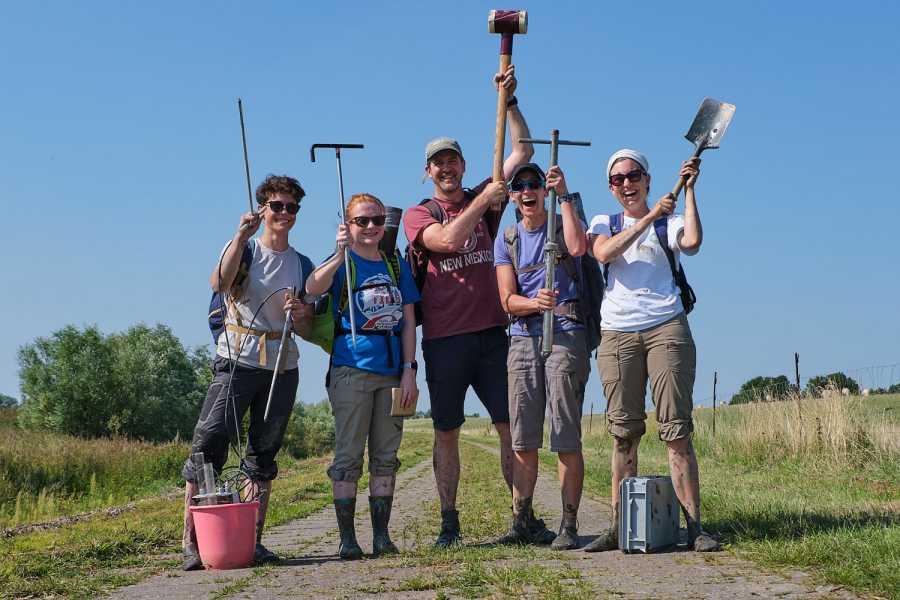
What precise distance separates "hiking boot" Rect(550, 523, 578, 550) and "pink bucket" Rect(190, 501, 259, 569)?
6.18 feet

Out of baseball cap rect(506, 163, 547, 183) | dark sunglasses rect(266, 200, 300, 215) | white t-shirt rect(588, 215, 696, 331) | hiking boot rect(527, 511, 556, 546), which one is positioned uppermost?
baseball cap rect(506, 163, 547, 183)

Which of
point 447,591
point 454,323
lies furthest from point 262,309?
point 447,591

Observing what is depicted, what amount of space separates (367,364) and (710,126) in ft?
8.70

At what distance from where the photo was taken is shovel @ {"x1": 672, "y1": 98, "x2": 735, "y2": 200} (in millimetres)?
6152

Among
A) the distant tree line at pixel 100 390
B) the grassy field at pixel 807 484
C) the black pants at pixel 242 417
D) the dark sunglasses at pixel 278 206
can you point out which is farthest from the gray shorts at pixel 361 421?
the distant tree line at pixel 100 390

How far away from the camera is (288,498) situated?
12.4m

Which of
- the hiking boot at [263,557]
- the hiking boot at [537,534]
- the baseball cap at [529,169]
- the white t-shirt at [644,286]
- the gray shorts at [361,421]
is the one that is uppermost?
the baseball cap at [529,169]

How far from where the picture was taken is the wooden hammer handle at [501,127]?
6566 millimetres

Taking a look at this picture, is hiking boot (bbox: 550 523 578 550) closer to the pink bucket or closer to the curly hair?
the pink bucket

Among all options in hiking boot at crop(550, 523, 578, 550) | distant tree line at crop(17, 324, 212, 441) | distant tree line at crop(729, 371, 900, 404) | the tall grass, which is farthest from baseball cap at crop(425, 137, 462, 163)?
distant tree line at crop(17, 324, 212, 441)

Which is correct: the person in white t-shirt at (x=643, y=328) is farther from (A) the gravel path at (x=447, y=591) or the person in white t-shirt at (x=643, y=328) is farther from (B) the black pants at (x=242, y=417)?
(B) the black pants at (x=242, y=417)

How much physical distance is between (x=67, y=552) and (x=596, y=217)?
4326 mm

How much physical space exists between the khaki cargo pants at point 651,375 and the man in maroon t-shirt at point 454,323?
0.84m

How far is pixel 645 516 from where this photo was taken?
570cm
